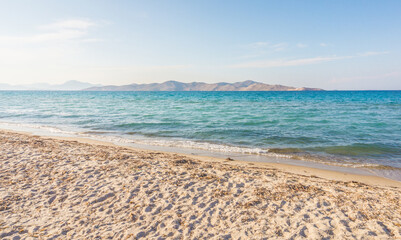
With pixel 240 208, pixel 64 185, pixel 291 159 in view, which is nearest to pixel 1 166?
pixel 64 185

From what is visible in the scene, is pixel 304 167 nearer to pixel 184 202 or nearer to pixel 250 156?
pixel 250 156

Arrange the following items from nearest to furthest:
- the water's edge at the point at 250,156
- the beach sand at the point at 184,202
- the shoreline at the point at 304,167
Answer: the beach sand at the point at 184,202, the shoreline at the point at 304,167, the water's edge at the point at 250,156

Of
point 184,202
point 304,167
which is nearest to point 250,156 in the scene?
point 304,167

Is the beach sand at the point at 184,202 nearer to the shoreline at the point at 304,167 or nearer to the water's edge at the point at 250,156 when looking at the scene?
the shoreline at the point at 304,167

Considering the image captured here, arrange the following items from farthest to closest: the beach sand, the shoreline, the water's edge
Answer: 1. the water's edge
2. the shoreline
3. the beach sand

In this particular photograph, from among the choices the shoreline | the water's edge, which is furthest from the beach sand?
the water's edge

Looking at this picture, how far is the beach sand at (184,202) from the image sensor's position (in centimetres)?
438

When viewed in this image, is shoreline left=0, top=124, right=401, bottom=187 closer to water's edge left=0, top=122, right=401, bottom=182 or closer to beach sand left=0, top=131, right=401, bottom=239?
water's edge left=0, top=122, right=401, bottom=182

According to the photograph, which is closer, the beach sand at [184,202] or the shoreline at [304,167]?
the beach sand at [184,202]

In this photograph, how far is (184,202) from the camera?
214 inches

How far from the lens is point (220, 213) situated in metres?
5.00

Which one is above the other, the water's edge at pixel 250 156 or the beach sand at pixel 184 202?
the beach sand at pixel 184 202

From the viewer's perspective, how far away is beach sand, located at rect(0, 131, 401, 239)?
438 cm

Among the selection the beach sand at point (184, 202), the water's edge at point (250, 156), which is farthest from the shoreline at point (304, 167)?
the beach sand at point (184, 202)
